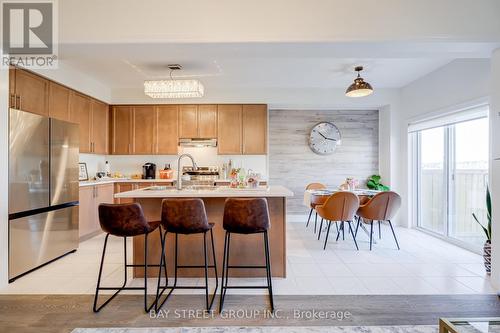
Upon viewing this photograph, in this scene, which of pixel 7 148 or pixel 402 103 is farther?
pixel 402 103

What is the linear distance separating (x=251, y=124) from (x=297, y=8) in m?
3.00

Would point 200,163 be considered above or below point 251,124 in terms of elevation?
below

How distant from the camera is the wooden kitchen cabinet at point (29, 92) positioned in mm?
3125

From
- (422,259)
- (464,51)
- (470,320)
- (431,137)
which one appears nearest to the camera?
(470,320)

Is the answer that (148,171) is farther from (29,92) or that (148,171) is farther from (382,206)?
(382,206)

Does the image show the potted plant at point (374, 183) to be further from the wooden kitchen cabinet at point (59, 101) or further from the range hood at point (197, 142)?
the wooden kitchen cabinet at point (59, 101)

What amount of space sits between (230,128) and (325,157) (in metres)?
2.19

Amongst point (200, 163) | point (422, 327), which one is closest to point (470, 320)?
point (422, 327)

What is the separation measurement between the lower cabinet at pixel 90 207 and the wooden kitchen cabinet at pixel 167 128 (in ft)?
4.22

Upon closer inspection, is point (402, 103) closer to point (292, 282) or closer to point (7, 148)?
point (292, 282)

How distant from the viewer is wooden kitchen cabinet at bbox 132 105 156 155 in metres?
5.39

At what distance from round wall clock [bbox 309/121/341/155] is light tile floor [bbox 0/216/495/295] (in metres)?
2.25

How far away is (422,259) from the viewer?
11.4 feet
